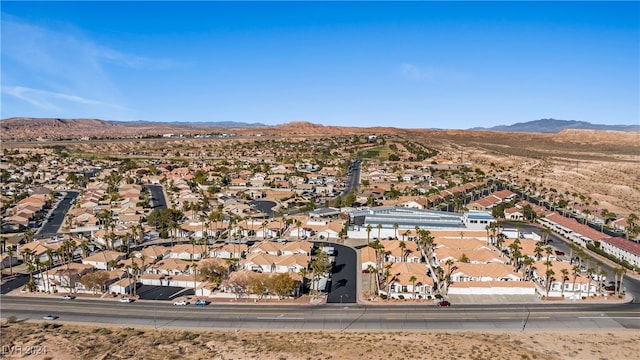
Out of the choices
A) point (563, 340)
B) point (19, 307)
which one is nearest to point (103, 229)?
point (19, 307)

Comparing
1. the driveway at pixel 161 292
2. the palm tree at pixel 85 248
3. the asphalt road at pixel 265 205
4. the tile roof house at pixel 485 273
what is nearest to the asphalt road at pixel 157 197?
the asphalt road at pixel 265 205

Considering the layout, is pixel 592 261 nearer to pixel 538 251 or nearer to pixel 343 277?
pixel 538 251

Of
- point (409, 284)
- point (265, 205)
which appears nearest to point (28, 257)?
point (265, 205)

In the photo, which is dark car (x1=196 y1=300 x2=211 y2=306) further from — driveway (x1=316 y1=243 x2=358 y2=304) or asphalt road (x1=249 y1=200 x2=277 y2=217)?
asphalt road (x1=249 y1=200 x2=277 y2=217)

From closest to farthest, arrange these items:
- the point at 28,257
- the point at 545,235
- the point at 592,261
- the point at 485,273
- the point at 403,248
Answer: the point at 485,273 < the point at 28,257 < the point at 592,261 < the point at 403,248 < the point at 545,235

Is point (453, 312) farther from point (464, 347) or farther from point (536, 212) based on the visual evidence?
point (536, 212)
